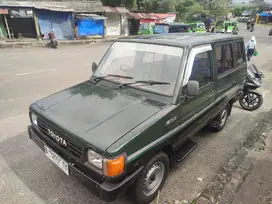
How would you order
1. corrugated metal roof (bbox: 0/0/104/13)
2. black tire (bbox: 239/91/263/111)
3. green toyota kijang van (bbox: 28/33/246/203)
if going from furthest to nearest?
corrugated metal roof (bbox: 0/0/104/13), black tire (bbox: 239/91/263/111), green toyota kijang van (bbox: 28/33/246/203)

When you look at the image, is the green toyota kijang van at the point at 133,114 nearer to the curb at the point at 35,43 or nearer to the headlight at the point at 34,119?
the headlight at the point at 34,119

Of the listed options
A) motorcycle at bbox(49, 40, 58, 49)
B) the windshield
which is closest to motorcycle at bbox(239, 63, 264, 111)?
the windshield

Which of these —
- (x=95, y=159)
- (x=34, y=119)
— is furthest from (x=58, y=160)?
(x=34, y=119)

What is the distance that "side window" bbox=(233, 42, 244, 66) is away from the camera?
426cm

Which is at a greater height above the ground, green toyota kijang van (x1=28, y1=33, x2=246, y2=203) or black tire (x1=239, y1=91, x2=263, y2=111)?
green toyota kijang van (x1=28, y1=33, x2=246, y2=203)

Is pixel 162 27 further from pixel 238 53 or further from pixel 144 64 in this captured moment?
pixel 144 64

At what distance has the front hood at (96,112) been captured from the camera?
2.10m

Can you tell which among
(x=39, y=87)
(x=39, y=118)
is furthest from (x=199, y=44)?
(x=39, y=87)

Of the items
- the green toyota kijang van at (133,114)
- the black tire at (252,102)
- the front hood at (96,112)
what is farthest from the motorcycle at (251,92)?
the front hood at (96,112)

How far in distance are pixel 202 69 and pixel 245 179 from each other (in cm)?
176

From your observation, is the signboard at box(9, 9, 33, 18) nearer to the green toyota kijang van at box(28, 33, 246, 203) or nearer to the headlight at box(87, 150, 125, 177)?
the green toyota kijang van at box(28, 33, 246, 203)

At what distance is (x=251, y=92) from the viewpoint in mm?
5637

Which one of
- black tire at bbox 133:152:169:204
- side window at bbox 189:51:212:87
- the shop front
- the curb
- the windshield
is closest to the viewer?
black tire at bbox 133:152:169:204

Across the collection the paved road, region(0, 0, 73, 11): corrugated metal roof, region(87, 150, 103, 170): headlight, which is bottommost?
the paved road
